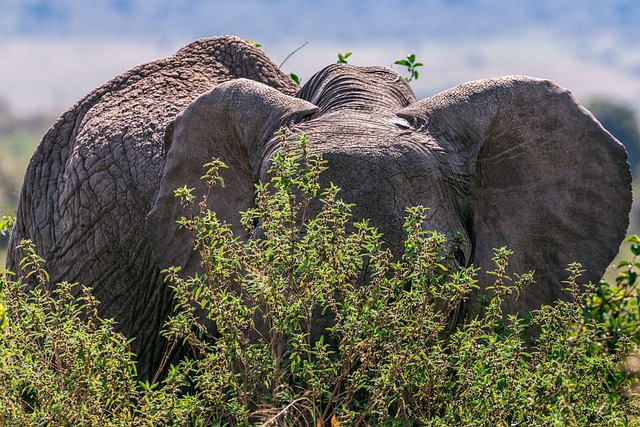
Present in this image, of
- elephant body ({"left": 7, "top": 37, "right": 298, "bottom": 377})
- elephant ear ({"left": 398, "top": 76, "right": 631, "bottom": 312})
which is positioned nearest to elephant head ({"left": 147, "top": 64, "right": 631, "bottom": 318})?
elephant ear ({"left": 398, "top": 76, "right": 631, "bottom": 312})

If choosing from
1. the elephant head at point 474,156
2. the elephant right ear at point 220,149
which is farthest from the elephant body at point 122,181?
the elephant head at point 474,156

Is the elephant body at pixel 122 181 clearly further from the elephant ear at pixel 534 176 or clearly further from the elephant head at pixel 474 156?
the elephant ear at pixel 534 176

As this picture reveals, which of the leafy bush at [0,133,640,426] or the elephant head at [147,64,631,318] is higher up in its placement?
the elephant head at [147,64,631,318]

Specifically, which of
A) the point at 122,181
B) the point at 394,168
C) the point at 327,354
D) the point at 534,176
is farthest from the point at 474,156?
the point at 122,181

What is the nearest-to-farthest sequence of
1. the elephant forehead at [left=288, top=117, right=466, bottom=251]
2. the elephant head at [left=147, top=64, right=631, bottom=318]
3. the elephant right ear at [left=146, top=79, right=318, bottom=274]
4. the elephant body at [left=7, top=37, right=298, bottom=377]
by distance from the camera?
the elephant forehead at [left=288, top=117, right=466, bottom=251]
the elephant head at [left=147, top=64, right=631, bottom=318]
the elephant right ear at [left=146, top=79, right=318, bottom=274]
the elephant body at [left=7, top=37, right=298, bottom=377]

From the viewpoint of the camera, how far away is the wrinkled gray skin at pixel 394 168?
4.81 metres

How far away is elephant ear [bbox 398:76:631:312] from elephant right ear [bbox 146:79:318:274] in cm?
59

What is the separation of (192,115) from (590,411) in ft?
6.91

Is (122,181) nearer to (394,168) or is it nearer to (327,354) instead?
(394,168)

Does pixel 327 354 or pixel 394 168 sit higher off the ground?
pixel 394 168

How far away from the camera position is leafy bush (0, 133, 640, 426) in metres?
4.07

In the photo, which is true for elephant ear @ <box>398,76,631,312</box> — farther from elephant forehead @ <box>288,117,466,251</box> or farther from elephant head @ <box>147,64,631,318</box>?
elephant forehead @ <box>288,117,466,251</box>

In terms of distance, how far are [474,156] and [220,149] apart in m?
1.06

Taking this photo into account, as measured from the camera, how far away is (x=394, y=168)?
4680mm
